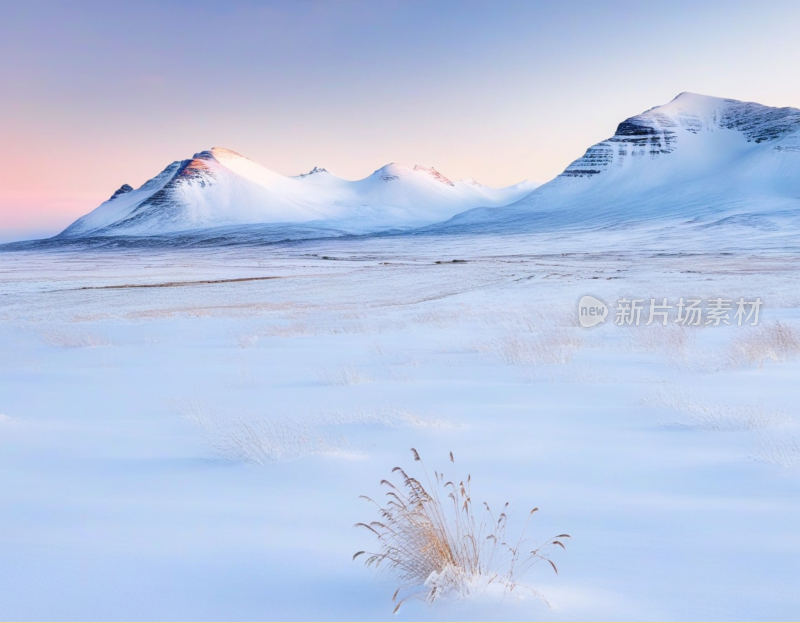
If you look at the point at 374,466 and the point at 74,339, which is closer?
the point at 374,466

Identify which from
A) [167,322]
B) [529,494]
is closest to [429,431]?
[529,494]

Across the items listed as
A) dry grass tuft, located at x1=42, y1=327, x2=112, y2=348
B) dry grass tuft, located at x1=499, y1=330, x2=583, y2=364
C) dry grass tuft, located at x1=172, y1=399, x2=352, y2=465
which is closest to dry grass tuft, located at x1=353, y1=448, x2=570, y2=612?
dry grass tuft, located at x1=172, y1=399, x2=352, y2=465

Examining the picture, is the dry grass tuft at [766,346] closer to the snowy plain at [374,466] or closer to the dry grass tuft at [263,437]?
the snowy plain at [374,466]

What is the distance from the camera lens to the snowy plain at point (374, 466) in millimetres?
2975

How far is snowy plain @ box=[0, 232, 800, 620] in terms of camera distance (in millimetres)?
2975

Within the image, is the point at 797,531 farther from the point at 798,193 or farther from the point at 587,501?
the point at 798,193

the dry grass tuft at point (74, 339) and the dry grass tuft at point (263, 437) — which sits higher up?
the dry grass tuft at point (263, 437)

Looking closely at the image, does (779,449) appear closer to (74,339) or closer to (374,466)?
(374,466)

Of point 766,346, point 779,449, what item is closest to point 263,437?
point 779,449

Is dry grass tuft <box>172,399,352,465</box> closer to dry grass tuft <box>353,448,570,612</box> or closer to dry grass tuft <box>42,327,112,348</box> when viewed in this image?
dry grass tuft <box>353,448,570,612</box>

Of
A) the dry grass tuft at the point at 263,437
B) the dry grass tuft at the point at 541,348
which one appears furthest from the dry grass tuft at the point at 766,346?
the dry grass tuft at the point at 263,437

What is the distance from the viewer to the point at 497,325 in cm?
1466

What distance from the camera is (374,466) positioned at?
499 cm

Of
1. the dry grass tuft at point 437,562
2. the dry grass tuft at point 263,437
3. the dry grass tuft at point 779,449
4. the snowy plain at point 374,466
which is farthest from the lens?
the dry grass tuft at point 263,437
